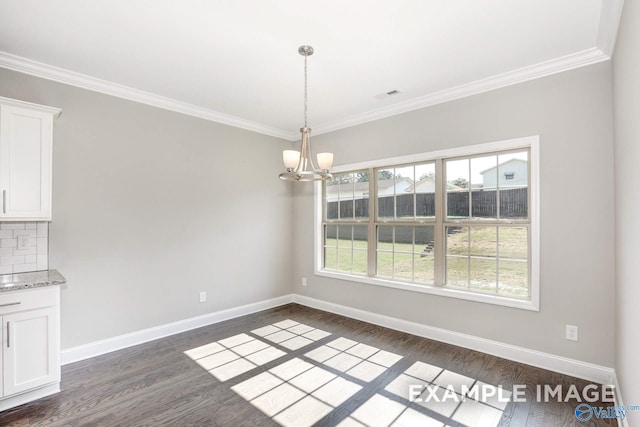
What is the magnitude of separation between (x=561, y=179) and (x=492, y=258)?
0.99m

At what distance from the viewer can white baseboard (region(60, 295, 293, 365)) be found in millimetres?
3125

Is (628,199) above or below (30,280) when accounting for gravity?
above

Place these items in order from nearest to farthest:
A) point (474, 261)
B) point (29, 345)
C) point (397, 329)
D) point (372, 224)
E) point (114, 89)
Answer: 1. point (29, 345)
2. point (114, 89)
3. point (474, 261)
4. point (397, 329)
5. point (372, 224)

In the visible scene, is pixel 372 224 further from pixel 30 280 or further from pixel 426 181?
pixel 30 280

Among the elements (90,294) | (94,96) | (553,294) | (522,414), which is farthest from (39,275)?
(553,294)

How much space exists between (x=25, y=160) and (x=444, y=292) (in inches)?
167

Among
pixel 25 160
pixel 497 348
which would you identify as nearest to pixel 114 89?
pixel 25 160

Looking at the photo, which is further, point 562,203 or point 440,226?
point 440,226

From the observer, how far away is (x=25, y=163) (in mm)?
2631

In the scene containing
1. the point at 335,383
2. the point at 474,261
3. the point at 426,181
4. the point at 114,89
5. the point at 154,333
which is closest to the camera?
the point at 335,383

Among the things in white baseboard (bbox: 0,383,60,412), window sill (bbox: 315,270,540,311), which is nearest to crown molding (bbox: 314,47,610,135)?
window sill (bbox: 315,270,540,311)

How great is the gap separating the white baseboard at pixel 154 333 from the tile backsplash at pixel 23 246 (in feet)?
2.99

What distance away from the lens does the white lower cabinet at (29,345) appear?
2328 millimetres

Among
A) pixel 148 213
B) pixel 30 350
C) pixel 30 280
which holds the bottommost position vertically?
pixel 30 350
